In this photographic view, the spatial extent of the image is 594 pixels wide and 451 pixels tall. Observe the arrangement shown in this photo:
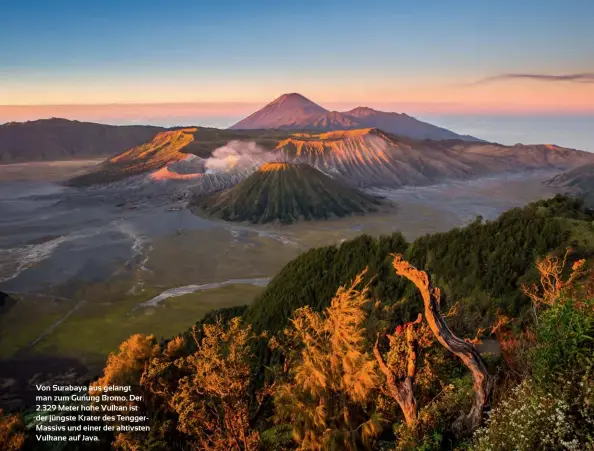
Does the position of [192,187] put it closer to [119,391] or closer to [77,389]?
[77,389]

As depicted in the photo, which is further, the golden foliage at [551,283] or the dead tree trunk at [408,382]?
the golden foliage at [551,283]

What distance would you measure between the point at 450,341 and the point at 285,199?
127 m

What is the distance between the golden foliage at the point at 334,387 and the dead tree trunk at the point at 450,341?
3352mm

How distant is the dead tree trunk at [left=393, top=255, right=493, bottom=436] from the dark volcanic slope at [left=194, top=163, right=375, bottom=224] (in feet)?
381

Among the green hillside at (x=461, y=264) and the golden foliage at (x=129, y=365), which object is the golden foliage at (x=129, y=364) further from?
the green hillside at (x=461, y=264)

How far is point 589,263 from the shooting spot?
110 ft

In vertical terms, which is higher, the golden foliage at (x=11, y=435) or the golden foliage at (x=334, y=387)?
the golden foliage at (x=334, y=387)

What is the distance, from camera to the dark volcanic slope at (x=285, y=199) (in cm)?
13188

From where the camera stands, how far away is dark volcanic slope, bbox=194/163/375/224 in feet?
433

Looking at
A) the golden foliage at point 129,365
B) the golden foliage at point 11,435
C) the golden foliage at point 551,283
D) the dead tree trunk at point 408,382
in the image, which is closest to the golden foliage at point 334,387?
the dead tree trunk at point 408,382

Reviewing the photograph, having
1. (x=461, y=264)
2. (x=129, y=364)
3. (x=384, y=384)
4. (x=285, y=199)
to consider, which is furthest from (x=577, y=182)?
(x=129, y=364)

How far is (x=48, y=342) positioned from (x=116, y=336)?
7.86 meters

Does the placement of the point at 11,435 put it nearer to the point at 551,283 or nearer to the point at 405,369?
the point at 405,369

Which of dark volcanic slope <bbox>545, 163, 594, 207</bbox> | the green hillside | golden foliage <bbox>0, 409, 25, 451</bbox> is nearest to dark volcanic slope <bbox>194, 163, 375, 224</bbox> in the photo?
the green hillside
